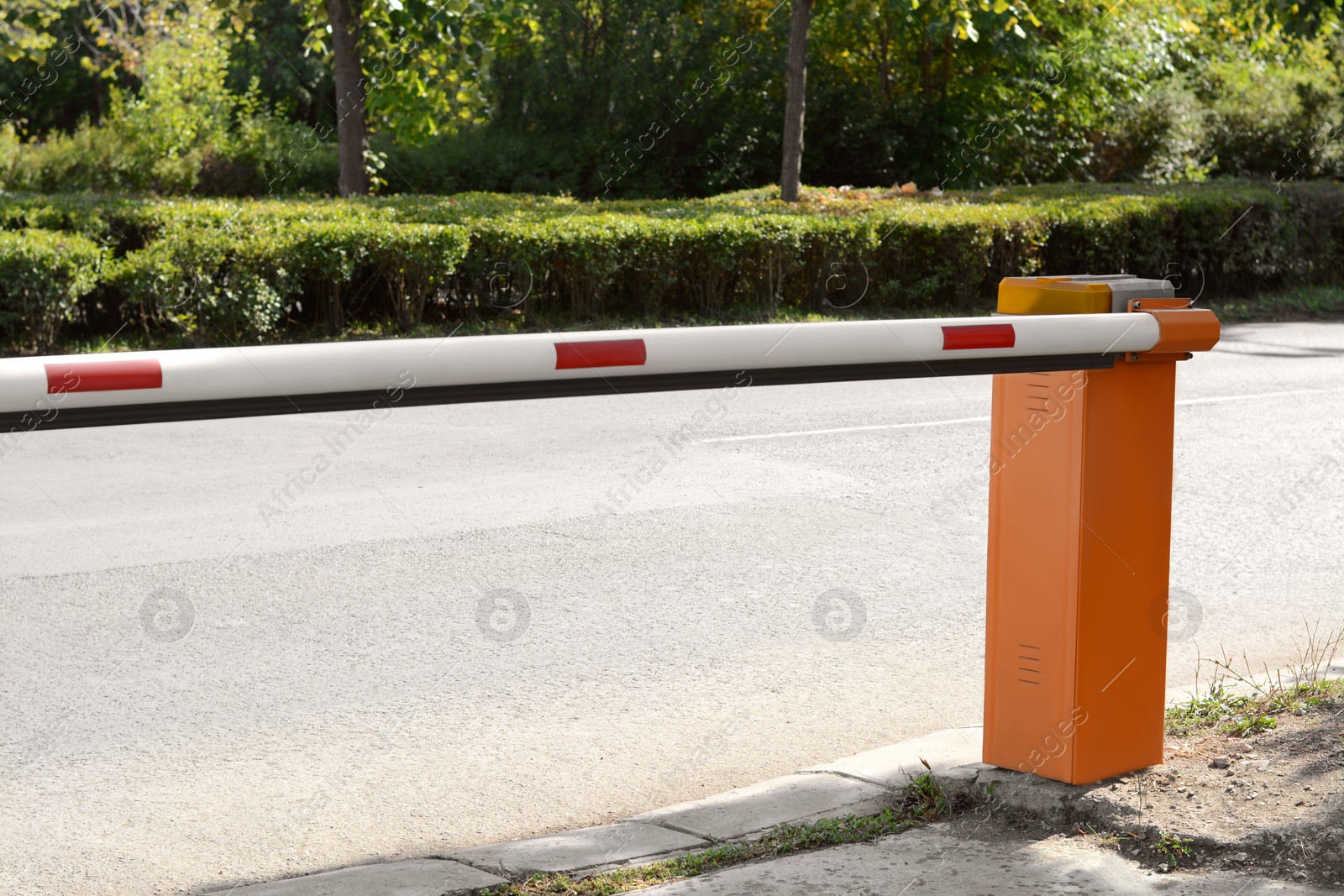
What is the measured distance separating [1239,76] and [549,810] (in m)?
29.8

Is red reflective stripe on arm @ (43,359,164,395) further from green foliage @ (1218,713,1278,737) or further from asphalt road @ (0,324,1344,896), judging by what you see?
green foliage @ (1218,713,1278,737)

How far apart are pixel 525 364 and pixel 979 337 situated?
1.01 m

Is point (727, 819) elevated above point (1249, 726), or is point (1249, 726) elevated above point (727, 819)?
point (1249, 726)

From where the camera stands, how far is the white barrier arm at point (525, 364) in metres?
2.04

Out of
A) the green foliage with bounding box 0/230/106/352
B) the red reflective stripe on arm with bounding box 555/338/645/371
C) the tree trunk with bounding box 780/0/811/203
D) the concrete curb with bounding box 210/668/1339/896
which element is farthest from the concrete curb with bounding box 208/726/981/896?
the tree trunk with bounding box 780/0/811/203

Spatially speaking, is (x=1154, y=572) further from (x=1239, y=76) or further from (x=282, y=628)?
(x=1239, y=76)

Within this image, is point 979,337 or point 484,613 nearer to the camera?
point 979,337

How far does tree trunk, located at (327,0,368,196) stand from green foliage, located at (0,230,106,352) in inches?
227

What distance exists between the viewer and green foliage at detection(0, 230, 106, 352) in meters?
11.5

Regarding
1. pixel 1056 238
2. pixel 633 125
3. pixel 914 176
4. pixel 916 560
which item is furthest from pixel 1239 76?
pixel 916 560

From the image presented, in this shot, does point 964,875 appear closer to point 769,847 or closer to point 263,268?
point 769,847

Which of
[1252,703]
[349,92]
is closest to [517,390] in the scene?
[1252,703]

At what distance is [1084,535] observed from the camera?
307cm

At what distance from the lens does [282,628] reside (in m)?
5.30
